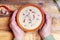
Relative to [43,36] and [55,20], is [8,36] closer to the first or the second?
[43,36]

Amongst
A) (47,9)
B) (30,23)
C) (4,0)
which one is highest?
(4,0)

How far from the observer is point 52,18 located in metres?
1.51

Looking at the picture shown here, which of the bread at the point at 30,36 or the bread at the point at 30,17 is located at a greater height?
the bread at the point at 30,17

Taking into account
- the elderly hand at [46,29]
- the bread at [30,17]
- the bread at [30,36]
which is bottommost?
the bread at [30,36]

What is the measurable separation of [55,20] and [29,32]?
26 centimetres

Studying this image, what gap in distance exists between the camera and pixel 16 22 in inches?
57.6

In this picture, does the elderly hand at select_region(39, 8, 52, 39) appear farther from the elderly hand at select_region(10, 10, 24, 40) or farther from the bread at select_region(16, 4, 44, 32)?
the elderly hand at select_region(10, 10, 24, 40)

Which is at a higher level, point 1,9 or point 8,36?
point 1,9

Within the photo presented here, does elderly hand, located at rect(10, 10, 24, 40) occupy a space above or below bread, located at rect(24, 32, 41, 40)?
above

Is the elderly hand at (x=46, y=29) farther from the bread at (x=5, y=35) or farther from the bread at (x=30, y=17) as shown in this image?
the bread at (x=5, y=35)

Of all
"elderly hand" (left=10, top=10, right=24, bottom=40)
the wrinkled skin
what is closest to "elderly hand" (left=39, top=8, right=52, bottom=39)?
the wrinkled skin

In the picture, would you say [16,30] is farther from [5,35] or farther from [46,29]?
[46,29]

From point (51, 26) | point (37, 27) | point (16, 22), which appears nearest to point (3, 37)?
point (16, 22)

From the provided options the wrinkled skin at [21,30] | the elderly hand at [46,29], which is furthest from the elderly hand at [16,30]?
Answer: the elderly hand at [46,29]
